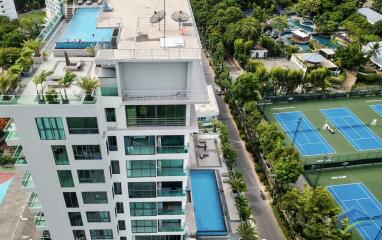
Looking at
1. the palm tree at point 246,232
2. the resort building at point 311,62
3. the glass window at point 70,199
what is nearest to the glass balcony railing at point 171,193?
the glass window at point 70,199

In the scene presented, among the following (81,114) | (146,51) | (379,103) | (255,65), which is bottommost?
(379,103)

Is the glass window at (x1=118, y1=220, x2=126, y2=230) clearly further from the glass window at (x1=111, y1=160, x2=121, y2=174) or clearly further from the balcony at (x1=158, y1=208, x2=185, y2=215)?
the glass window at (x1=111, y1=160, x2=121, y2=174)

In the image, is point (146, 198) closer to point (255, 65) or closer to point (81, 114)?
point (81, 114)

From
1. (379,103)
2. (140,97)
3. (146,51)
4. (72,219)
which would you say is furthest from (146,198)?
(379,103)

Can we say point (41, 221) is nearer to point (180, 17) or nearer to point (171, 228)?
point (171, 228)

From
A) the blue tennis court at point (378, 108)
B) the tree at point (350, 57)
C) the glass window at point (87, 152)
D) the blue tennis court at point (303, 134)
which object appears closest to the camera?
the glass window at point (87, 152)

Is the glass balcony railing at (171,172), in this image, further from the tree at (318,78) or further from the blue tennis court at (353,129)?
the tree at (318,78)

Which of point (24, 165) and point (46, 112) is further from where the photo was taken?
point (24, 165)
